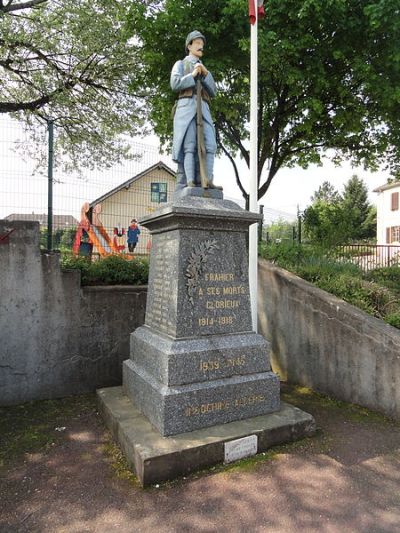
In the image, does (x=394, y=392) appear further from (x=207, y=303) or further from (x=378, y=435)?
(x=207, y=303)

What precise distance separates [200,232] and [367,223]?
1793 inches

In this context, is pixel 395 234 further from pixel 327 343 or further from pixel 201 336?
pixel 201 336

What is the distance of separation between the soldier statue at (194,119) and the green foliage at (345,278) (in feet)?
9.80

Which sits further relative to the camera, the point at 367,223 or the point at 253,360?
the point at 367,223

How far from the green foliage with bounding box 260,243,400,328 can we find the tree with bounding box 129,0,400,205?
133 inches

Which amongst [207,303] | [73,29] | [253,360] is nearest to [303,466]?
[253,360]

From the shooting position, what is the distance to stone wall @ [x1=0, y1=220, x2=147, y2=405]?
16.9ft

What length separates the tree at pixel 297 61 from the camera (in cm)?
742

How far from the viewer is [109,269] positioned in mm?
6129

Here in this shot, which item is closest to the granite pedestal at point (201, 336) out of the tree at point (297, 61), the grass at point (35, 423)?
the grass at point (35, 423)

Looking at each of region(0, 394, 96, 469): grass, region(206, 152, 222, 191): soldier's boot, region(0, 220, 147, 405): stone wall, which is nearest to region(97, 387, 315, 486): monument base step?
region(0, 394, 96, 469): grass

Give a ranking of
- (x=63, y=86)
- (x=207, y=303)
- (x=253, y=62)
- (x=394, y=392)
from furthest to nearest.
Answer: (x=63, y=86) < (x=253, y=62) < (x=394, y=392) < (x=207, y=303)

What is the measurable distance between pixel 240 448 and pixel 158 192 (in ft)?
17.0

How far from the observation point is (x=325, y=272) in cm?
657
